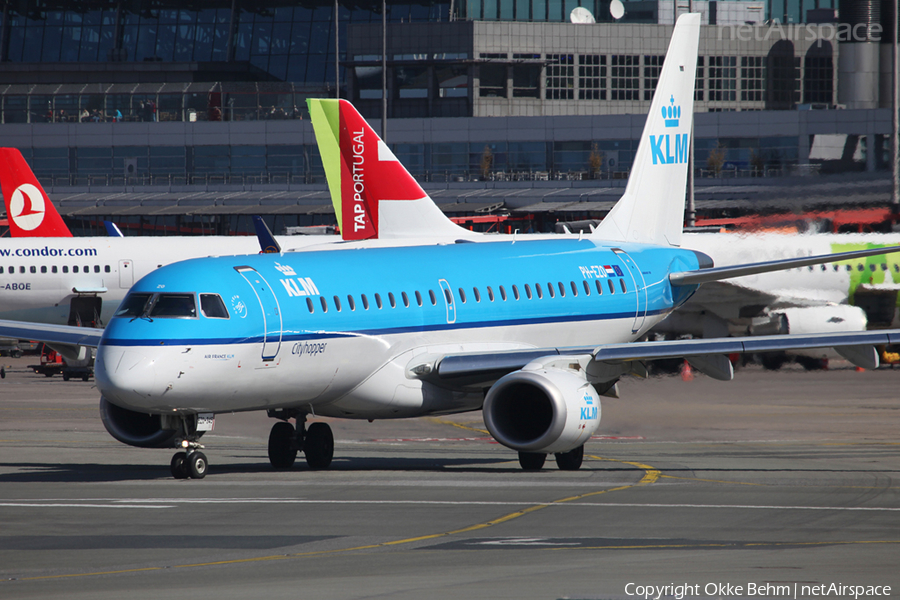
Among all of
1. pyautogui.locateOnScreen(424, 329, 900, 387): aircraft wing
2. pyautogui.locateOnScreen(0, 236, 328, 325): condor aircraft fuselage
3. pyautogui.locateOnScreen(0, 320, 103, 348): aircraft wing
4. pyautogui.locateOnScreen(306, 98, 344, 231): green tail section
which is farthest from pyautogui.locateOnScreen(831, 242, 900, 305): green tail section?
pyautogui.locateOnScreen(0, 320, 103, 348): aircraft wing

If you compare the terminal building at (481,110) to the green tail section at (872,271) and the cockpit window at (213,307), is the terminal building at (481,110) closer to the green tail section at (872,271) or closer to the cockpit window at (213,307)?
the green tail section at (872,271)

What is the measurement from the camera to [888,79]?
98.8 m

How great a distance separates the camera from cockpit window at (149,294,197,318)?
2034 centimetres

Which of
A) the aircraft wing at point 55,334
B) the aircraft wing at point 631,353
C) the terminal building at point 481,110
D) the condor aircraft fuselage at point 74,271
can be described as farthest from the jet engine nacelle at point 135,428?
the terminal building at point 481,110

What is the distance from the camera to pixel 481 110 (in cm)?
10188

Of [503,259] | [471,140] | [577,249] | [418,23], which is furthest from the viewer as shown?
[418,23]

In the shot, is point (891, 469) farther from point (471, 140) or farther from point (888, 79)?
point (888, 79)

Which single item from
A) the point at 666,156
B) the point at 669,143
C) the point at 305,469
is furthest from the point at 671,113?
the point at 305,469

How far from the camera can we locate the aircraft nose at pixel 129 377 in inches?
766

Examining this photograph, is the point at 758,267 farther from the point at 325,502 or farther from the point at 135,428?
the point at 135,428

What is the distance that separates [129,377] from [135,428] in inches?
137

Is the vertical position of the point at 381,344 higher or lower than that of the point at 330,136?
lower

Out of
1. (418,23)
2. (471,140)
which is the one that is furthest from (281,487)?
(418,23)

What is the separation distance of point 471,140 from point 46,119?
35.9 m
